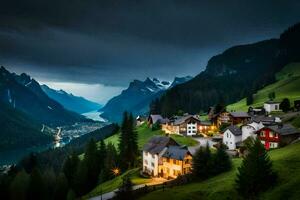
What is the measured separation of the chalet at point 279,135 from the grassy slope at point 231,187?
63.6 ft

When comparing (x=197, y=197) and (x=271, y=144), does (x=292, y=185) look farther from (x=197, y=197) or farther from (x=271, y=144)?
(x=271, y=144)

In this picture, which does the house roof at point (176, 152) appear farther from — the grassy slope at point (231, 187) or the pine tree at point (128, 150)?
the pine tree at point (128, 150)

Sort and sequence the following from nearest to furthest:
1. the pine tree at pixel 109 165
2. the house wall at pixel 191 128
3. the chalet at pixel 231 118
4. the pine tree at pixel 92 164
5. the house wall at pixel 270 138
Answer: the house wall at pixel 270 138, the pine tree at pixel 109 165, the pine tree at pixel 92 164, the chalet at pixel 231 118, the house wall at pixel 191 128

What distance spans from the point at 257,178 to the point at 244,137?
183 feet

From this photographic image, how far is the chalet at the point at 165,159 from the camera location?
92.0m

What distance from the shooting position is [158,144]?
359 ft

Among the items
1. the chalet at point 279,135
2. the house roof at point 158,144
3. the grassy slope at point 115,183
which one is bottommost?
the grassy slope at point 115,183

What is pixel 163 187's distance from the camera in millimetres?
74188

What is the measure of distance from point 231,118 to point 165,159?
6837cm

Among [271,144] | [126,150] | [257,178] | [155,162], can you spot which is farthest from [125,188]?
[126,150]

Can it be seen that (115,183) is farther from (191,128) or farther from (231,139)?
(191,128)

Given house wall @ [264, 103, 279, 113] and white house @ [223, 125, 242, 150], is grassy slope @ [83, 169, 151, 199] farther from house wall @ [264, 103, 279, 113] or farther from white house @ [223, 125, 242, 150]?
house wall @ [264, 103, 279, 113]

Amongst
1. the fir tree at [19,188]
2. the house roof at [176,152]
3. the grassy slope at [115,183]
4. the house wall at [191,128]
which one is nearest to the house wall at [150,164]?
the grassy slope at [115,183]

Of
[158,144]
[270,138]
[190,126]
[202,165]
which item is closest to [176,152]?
[158,144]
